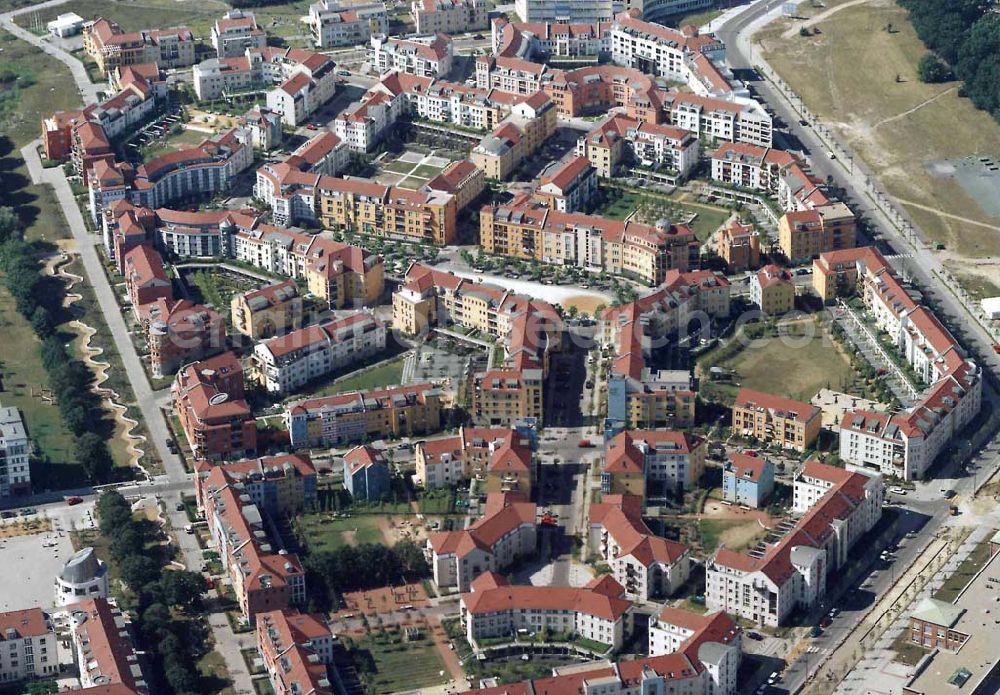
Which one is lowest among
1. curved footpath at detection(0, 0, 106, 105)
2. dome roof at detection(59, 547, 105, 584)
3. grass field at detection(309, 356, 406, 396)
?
grass field at detection(309, 356, 406, 396)

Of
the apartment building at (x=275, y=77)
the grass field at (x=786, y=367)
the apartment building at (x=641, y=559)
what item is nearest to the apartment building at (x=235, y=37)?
the apartment building at (x=275, y=77)

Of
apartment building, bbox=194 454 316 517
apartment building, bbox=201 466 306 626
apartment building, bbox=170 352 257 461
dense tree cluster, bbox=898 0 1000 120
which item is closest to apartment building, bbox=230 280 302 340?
apartment building, bbox=170 352 257 461

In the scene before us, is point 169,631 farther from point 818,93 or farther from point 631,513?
point 818,93

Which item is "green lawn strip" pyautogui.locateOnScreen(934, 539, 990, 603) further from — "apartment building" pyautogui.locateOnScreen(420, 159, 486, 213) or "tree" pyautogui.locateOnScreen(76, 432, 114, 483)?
"apartment building" pyautogui.locateOnScreen(420, 159, 486, 213)

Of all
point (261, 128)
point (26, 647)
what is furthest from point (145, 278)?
point (26, 647)

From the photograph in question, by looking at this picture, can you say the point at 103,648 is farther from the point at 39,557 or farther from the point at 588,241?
the point at 588,241

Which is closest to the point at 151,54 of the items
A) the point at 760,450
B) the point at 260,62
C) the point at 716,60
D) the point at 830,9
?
the point at 260,62
